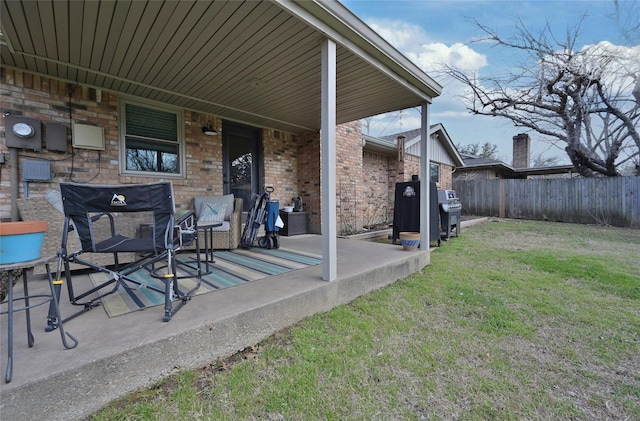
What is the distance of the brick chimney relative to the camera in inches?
629

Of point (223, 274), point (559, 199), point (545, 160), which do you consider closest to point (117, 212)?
point (223, 274)

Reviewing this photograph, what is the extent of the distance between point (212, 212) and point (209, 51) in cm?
228

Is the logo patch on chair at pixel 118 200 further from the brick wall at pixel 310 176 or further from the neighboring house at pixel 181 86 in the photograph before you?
the brick wall at pixel 310 176

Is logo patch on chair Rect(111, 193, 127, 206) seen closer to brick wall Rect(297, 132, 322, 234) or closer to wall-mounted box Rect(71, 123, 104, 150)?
wall-mounted box Rect(71, 123, 104, 150)

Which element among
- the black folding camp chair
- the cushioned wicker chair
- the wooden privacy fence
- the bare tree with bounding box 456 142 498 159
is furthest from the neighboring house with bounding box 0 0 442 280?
the bare tree with bounding box 456 142 498 159

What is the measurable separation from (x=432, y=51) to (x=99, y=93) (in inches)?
437

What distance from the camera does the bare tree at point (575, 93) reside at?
9.20 metres

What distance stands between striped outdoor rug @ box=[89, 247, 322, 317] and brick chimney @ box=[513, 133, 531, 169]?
57.7ft

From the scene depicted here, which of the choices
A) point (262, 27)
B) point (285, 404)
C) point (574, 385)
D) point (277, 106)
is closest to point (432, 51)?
point (277, 106)

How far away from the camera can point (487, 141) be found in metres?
24.6

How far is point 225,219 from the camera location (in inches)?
Answer: 172

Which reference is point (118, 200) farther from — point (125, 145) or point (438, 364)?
point (125, 145)

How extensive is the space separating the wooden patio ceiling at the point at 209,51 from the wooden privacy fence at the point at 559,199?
975 centimetres

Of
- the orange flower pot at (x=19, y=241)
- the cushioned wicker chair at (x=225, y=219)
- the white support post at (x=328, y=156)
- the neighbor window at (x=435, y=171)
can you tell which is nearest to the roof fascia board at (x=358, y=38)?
the white support post at (x=328, y=156)
